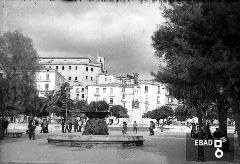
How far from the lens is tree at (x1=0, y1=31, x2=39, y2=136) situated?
43219mm

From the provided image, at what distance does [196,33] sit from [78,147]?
8.83m

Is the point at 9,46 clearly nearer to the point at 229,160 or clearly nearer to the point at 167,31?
the point at 167,31

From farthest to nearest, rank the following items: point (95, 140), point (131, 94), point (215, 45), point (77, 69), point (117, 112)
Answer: point (77, 69)
point (131, 94)
point (117, 112)
point (95, 140)
point (215, 45)

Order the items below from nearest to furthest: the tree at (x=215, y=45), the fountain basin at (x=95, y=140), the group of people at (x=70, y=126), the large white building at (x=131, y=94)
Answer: the tree at (x=215, y=45), the fountain basin at (x=95, y=140), the group of people at (x=70, y=126), the large white building at (x=131, y=94)

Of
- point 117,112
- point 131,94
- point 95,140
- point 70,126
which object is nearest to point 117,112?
point 117,112

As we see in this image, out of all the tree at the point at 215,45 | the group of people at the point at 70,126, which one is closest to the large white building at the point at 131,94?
the group of people at the point at 70,126

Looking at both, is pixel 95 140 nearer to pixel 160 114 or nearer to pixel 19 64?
pixel 19 64

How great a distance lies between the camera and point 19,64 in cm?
4400

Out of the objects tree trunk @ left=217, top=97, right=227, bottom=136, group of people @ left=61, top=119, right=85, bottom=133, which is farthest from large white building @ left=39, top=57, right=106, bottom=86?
tree trunk @ left=217, top=97, right=227, bottom=136

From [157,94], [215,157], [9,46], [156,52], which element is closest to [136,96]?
[157,94]

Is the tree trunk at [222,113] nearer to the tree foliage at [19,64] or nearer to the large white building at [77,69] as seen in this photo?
the tree foliage at [19,64]

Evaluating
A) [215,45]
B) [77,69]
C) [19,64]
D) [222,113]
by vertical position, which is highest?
[77,69]

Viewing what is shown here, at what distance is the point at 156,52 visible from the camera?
2317cm

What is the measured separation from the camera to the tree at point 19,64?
142ft
